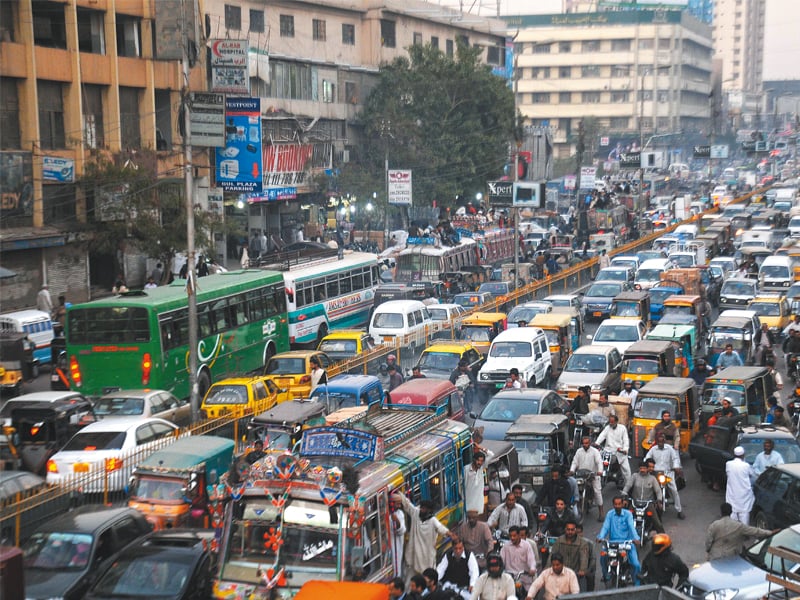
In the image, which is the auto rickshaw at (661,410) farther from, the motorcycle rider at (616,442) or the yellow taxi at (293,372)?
the yellow taxi at (293,372)

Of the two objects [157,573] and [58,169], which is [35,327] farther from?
[157,573]

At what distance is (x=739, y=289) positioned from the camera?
37.2 metres

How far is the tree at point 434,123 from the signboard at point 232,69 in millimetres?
21770

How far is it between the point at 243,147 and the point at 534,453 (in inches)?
913

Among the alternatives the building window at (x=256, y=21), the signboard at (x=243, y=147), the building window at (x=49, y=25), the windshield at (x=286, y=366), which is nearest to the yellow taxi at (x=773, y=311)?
the windshield at (x=286, y=366)

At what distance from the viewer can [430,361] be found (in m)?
26.1

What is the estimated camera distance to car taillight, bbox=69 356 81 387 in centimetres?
2394

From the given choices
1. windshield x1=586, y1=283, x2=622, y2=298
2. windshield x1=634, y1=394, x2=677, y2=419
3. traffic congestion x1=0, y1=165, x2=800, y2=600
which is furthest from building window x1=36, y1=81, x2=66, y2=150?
windshield x1=634, y1=394, x2=677, y2=419

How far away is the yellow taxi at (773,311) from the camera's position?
32438 millimetres

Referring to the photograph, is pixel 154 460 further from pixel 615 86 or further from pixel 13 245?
pixel 615 86

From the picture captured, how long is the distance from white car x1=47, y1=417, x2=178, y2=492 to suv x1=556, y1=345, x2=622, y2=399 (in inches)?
370

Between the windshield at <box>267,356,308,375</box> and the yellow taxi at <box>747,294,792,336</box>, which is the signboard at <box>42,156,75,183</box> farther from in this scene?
the yellow taxi at <box>747,294,792,336</box>

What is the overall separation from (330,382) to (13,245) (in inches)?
654

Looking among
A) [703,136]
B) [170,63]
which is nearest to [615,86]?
[703,136]
